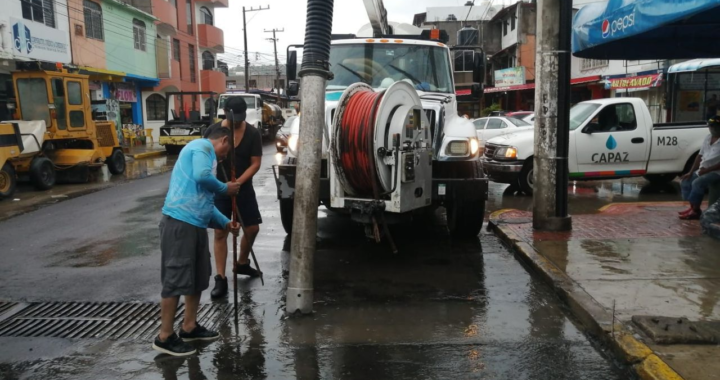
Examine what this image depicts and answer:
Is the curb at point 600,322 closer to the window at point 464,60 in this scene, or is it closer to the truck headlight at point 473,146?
the truck headlight at point 473,146

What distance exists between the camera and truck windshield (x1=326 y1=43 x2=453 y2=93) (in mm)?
8172

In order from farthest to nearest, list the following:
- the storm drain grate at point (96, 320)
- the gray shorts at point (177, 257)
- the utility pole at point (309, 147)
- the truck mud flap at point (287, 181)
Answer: the truck mud flap at point (287, 181) < the utility pole at point (309, 147) < the storm drain grate at point (96, 320) < the gray shorts at point (177, 257)

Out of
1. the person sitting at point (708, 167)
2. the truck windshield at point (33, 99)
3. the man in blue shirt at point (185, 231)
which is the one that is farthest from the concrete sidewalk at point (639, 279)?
the truck windshield at point (33, 99)

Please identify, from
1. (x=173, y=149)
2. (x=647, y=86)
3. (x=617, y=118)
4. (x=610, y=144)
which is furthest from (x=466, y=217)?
(x=173, y=149)

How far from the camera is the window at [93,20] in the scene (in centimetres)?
2490

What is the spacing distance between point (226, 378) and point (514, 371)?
193 centimetres

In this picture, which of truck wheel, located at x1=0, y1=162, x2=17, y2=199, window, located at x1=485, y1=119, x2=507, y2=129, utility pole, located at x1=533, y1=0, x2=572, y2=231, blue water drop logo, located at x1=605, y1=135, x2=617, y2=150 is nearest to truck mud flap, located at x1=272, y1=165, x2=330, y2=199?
utility pole, located at x1=533, y1=0, x2=572, y2=231

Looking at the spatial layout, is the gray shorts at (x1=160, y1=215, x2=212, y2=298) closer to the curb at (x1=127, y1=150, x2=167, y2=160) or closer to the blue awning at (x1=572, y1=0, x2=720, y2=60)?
the blue awning at (x1=572, y1=0, x2=720, y2=60)

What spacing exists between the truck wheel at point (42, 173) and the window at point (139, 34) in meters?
17.6

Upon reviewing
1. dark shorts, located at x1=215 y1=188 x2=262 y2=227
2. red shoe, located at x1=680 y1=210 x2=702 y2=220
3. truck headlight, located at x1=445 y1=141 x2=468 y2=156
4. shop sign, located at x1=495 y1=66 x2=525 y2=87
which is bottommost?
red shoe, located at x1=680 y1=210 x2=702 y2=220

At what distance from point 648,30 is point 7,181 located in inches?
468

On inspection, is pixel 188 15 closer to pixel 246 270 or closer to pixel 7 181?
pixel 7 181

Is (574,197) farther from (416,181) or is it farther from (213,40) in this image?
(213,40)

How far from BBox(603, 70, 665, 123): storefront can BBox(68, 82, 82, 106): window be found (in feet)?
55.2
